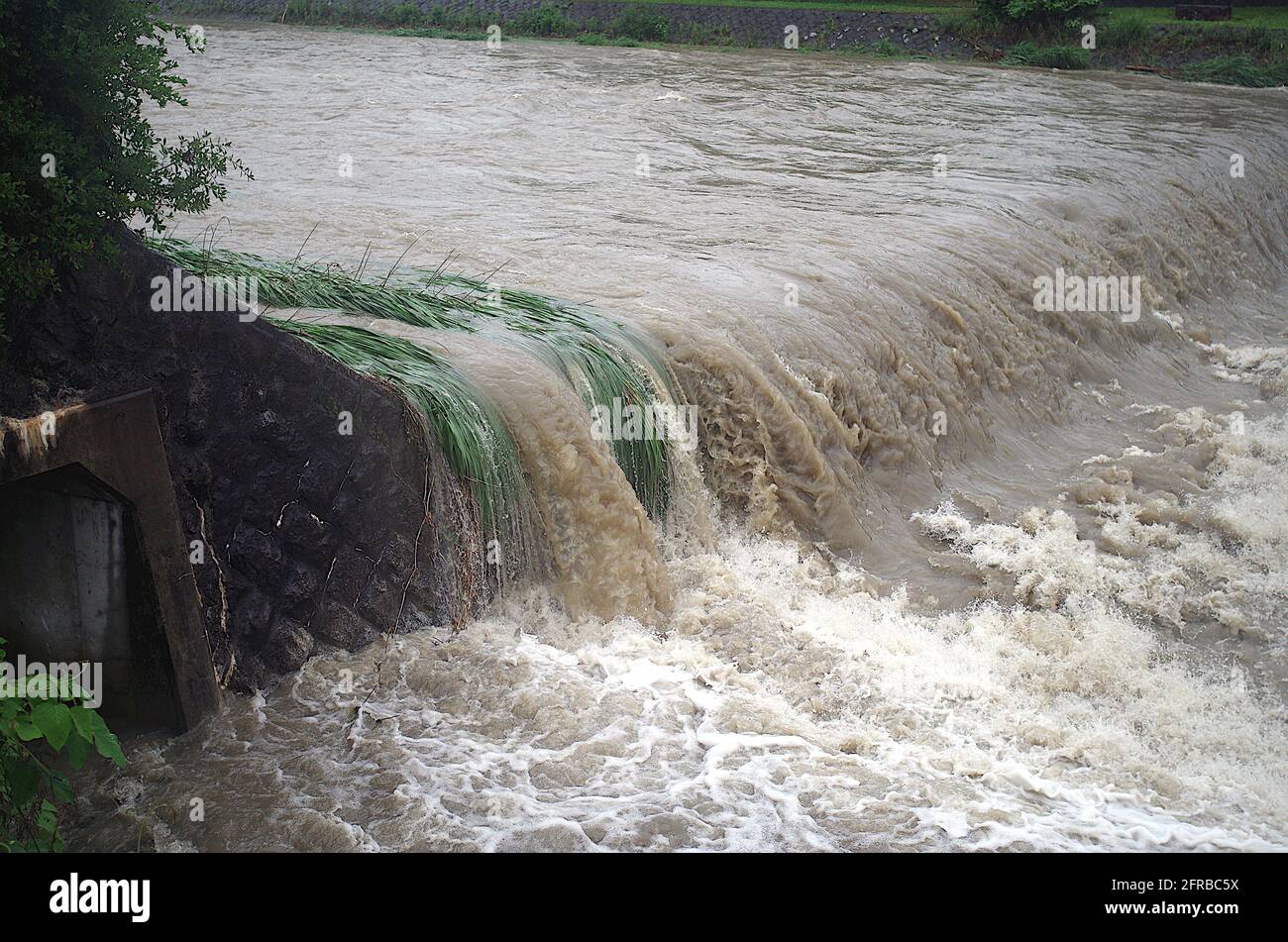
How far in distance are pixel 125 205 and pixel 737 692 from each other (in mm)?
3524

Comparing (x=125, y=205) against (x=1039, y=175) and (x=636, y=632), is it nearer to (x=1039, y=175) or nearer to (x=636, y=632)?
(x=636, y=632)

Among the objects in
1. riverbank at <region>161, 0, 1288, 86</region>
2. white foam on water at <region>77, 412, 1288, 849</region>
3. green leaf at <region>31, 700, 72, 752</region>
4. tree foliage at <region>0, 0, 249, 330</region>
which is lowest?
white foam on water at <region>77, 412, 1288, 849</region>

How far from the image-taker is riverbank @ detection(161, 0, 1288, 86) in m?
23.8

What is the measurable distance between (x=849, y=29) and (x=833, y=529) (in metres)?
21.6

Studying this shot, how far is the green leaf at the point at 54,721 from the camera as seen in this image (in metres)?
3.63

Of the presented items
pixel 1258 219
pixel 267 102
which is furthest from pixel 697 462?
pixel 267 102

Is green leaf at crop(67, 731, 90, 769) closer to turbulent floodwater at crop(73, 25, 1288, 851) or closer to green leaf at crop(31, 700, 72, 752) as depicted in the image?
green leaf at crop(31, 700, 72, 752)

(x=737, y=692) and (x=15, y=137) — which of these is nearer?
(x=15, y=137)

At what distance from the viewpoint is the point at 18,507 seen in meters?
5.09

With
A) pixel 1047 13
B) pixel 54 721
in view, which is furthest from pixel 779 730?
pixel 1047 13

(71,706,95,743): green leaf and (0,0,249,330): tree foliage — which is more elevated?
(0,0,249,330): tree foliage

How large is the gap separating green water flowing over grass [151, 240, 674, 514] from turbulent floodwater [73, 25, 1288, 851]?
236 millimetres

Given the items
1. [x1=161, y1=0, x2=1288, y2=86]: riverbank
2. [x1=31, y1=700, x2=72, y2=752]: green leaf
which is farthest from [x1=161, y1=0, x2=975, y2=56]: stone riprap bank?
[x1=31, y1=700, x2=72, y2=752]: green leaf

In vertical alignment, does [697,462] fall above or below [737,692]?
above
